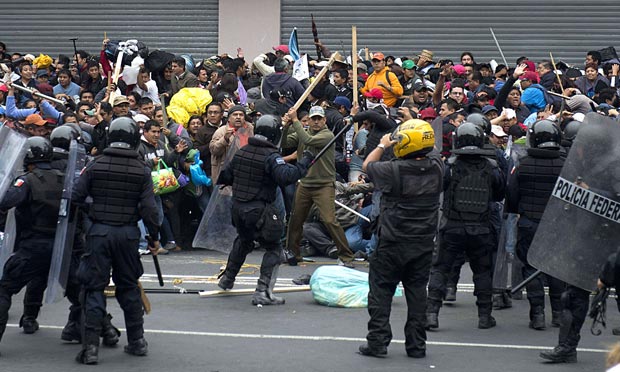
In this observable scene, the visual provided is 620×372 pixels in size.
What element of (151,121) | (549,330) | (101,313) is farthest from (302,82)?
(101,313)

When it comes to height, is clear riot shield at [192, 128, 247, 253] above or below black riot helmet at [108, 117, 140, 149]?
below

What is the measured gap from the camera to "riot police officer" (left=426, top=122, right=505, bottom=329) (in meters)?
10.1

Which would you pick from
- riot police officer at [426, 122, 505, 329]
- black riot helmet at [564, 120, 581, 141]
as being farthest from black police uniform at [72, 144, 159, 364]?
black riot helmet at [564, 120, 581, 141]

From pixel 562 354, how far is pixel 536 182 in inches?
70.6

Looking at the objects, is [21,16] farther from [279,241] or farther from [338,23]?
[279,241]

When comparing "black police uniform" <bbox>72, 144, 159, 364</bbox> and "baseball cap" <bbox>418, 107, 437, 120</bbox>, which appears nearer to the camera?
Answer: "black police uniform" <bbox>72, 144, 159, 364</bbox>

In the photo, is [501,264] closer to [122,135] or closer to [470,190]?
[470,190]

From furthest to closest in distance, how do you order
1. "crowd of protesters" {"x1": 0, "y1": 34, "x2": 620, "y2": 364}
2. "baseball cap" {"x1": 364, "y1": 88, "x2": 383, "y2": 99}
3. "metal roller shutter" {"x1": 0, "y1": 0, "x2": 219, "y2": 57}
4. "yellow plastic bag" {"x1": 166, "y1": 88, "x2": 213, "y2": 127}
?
"metal roller shutter" {"x1": 0, "y1": 0, "x2": 219, "y2": 57} → "yellow plastic bag" {"x1": 166, "y1": 88, "x2": 213, "y2": 127} → "baseball cap" {"x1": 364, "y1": 88, "x2": 383, "y2": 99} → "crowd of protesters" {"x1": 0, "y1": 34, "x2": 620, "y2": 364}

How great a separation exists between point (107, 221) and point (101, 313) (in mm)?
697

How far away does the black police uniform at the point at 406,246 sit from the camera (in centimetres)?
898

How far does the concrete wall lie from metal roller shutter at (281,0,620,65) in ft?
0.85

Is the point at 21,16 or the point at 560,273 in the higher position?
the point at 21,16

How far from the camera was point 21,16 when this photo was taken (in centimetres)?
2453

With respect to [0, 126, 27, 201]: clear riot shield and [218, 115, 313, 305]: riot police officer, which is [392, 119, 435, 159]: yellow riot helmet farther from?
[0, 126, 27, 201]: clear riot shield
